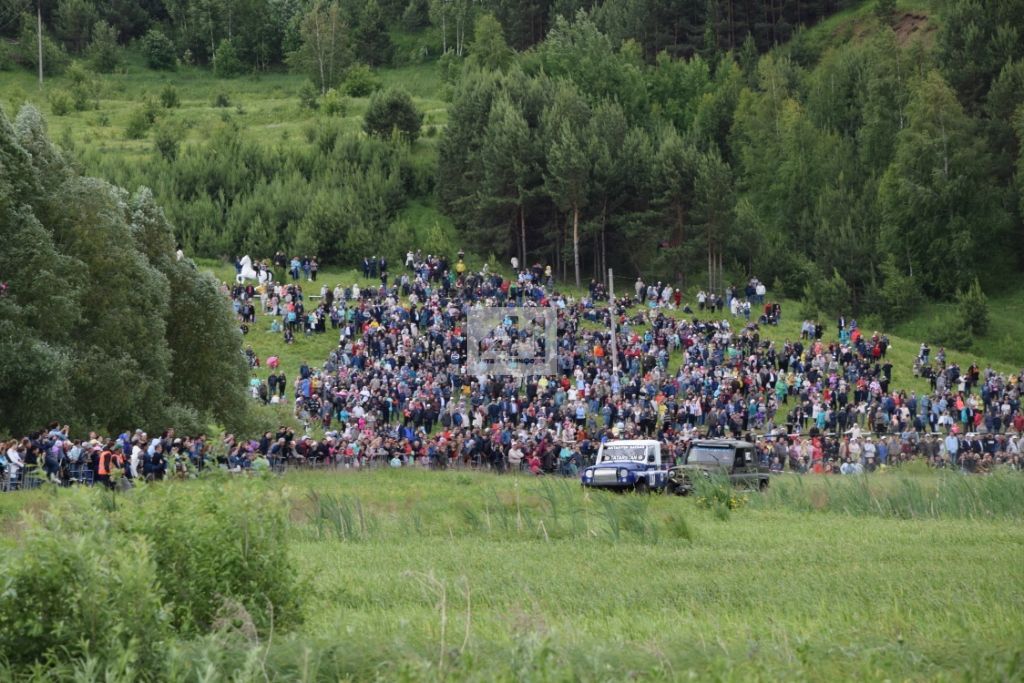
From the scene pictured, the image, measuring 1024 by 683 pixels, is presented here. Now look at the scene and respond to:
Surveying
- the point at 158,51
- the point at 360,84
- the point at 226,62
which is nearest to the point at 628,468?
the point at 360,84

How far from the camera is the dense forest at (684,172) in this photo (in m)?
79.4

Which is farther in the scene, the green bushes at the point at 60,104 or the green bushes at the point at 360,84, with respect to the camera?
the green bushes at the point at 360,84

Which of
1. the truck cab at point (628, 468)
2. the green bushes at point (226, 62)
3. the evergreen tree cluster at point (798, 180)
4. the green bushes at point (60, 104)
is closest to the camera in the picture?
the truck cab at point (628, 468)

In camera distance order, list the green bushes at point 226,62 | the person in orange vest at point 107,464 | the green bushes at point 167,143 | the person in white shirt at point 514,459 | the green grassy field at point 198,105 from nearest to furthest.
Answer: the person in orange vest at point 107,464, the person in white shirt at point 514,459, the green bushes at point 167,143, the green grassy field at point 198,105, the green bushes at point 226,62

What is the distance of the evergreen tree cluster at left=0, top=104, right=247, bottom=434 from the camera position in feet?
123

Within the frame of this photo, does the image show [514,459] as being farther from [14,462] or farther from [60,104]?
[60,104]

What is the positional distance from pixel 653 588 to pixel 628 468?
15422mm

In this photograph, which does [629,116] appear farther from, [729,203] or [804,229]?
[729,203]

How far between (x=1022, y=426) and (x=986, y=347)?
30.0 meters

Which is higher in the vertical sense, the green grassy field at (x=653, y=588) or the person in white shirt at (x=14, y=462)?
the green grassy field at (x=653, y=588)

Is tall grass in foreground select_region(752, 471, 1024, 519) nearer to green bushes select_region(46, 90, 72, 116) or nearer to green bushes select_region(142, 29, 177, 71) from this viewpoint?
green bushes select_region(46, 90, 72, 116)

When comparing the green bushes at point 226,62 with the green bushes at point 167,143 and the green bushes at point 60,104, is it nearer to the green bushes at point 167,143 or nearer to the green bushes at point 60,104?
the green bushes at point 60,104

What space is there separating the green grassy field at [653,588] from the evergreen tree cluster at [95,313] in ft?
32.6

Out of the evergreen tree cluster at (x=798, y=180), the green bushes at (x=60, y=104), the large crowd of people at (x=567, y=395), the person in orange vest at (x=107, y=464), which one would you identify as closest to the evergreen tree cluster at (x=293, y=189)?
the evergreen tree cluster at (x=798, y=180)
